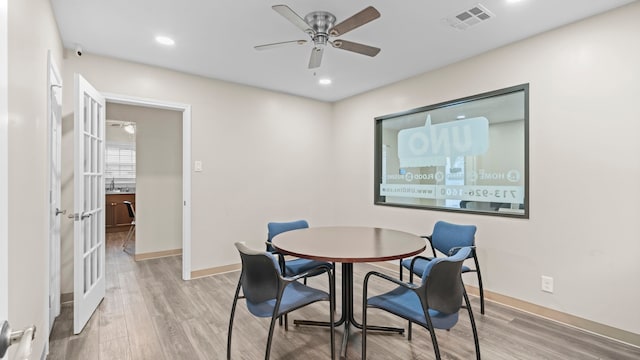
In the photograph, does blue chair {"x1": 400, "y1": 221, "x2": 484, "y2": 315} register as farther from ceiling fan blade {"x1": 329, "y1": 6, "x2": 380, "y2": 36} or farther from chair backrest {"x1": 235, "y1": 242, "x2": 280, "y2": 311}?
ceiling fan blade {"x1": 329, "y1": 6, "x2": 380, "y2": 36}

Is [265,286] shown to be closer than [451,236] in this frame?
Yes

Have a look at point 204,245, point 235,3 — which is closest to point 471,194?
point 235,3

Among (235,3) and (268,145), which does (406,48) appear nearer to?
(235,3)

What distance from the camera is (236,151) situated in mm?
4258

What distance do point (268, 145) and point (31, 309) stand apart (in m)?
3.19

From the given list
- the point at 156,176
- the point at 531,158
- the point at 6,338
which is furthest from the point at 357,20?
the point at 156,176

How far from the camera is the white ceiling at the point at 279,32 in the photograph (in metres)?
2.37

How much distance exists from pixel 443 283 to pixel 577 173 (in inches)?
71.2

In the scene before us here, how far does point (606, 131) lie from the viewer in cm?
247

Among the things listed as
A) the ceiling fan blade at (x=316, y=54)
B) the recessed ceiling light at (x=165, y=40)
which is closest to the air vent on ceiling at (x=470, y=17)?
the ceiling fan blade at (x=316, y=54)

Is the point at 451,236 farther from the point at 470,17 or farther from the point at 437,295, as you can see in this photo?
the point at 470,17

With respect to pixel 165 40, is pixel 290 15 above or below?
below

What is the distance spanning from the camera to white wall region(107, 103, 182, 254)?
15.9ft

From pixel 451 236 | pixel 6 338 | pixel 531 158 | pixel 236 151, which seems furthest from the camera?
pixel 236 151
